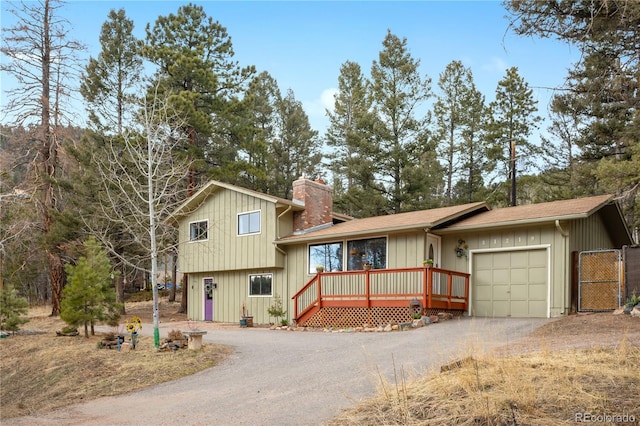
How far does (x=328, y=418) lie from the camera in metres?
5.75

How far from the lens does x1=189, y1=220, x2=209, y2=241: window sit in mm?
21578

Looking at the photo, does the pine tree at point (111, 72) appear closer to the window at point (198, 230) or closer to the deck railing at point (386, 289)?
the window at point (198, 230)

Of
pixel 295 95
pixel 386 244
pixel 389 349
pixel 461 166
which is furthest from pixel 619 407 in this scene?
pixel 295 95

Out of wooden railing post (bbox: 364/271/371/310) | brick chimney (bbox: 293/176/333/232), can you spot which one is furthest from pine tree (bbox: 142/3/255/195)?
wooden railing post (bbox: 364/271/371/310)

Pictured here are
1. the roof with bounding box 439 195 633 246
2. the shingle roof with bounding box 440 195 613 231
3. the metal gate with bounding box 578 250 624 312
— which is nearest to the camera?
the metal gate with bounding box 578 250 624 312

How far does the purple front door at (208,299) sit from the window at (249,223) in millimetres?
3248

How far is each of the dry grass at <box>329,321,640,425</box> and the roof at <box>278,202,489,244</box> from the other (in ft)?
30.1

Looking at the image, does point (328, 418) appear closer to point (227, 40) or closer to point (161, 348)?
point (161, 348)

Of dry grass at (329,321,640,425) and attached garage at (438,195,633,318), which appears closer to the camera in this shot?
dry grass at (329,321,640,425)

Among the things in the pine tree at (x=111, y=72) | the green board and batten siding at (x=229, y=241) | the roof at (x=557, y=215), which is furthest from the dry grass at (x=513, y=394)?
the pine tree at (x=111, y=72)

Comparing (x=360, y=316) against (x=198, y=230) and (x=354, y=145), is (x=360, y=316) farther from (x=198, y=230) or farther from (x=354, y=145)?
(x=354, y=145)

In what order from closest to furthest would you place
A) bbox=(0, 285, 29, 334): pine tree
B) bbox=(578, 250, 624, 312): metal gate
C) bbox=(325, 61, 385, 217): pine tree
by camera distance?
1. bbox=(578, 250, 624, 312): metal gate
2. bbox=(0, 285, 29, 334): pine tree
3. bbox=(325, 61, 385, 217): pine tree

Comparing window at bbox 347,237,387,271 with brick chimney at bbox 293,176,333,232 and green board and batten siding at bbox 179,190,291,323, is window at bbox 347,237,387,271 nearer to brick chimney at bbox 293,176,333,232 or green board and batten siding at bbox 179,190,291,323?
brick chimney at bbox 293,176,333,232

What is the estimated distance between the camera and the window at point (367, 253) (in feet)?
54.5
